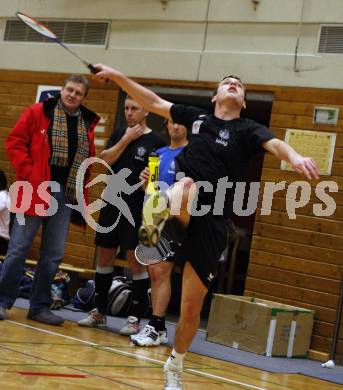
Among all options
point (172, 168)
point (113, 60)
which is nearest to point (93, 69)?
point (172, 168)

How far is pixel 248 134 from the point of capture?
14.0ft

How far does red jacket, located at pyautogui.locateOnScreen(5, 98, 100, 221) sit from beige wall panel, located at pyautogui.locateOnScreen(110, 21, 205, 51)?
8.02 ft

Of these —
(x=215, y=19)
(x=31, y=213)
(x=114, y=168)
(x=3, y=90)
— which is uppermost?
(x=215, y=19)

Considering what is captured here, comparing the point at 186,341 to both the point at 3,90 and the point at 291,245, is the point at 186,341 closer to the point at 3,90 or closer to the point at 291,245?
the point at 291,245

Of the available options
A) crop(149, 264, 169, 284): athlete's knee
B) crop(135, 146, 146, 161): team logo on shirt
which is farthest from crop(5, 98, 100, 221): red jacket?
crop(149, 264, 169, 284): athlete's knee

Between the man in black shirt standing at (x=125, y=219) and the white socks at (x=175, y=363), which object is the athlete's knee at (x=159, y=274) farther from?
the white socks at (x=175, y=363)

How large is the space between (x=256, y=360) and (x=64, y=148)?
235cm

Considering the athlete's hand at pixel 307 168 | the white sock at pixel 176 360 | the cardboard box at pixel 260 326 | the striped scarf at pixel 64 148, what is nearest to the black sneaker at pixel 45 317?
the striped scarf at pixel 64 148

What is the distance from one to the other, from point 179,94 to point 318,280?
2.59 meters

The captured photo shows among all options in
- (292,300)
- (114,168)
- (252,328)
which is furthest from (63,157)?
(292,300)

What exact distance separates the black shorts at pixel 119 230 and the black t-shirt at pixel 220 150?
71.8 inches

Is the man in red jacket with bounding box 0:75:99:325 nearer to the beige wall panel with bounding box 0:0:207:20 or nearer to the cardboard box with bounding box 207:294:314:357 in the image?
the cardboard box with bounding box 207:294:314:357

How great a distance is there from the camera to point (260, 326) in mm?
6535

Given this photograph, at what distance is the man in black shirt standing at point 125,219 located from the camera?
20.5 feet
